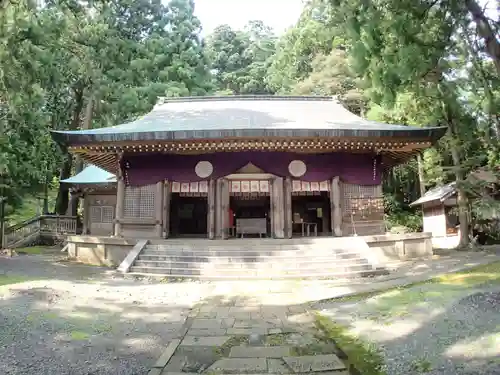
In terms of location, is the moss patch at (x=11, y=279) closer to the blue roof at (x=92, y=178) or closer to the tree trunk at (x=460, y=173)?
the blue roof at (x=92, y=178)

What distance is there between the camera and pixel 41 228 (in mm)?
22516

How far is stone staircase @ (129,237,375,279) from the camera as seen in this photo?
10.6m

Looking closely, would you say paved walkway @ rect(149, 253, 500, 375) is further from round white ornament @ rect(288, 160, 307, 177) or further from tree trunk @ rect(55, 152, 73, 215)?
tree trunk @ rect(55, 152, 73, 215)

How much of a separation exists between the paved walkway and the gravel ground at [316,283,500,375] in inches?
25.0

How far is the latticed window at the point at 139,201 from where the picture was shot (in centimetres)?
1372

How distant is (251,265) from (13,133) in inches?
616

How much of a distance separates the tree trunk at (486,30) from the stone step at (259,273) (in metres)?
5.96

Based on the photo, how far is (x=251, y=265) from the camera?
36.0ft

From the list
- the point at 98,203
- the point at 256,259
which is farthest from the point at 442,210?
the point at 98,203

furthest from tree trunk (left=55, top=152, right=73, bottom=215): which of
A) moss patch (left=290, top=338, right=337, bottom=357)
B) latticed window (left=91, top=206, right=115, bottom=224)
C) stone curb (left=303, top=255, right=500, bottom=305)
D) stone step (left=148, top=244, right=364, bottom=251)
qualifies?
moss patch (left=290, top=338, right=337, bottom=357)

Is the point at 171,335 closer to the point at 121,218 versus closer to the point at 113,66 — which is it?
the point at 121,218

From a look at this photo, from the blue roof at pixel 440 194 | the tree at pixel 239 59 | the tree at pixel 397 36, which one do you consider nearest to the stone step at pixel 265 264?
the tree at pixel 397 36

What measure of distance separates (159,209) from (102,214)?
981 cm

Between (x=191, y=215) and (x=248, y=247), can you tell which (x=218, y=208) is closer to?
(x=248, y=247)
